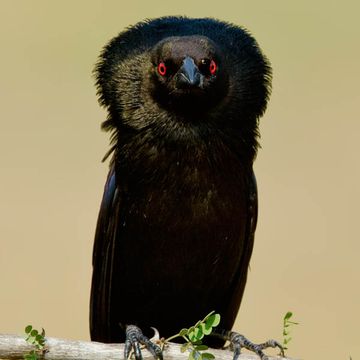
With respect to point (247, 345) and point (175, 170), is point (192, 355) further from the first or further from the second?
point (175, 170)

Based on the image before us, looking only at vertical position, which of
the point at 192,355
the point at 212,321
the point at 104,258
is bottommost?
the point at 192,355

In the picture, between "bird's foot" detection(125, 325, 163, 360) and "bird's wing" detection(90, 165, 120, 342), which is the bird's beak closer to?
"bird's wing" detection(90, 165, 120, 342)

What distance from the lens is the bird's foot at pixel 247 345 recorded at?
600cm

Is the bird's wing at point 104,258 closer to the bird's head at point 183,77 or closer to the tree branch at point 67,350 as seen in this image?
the bird's head at point 183,77

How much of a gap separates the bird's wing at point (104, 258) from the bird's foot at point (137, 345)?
574 millimetres

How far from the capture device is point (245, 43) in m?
6.89

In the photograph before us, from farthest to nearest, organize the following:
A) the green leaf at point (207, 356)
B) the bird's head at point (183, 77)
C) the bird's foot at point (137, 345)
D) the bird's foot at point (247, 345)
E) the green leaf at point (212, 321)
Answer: the bird's head at point (183, 77) < the bird's foot at point (247, 345) < the bird's foot at point (137, 345) < the green leaf at point (207, 356) < the green leaf at point (212, 321)

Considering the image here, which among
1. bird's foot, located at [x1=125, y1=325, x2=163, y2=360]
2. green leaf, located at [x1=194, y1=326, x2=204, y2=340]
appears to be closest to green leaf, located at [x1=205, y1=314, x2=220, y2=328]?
green leaf, located at [x1=194, y1=326, x2=204, y2=340]

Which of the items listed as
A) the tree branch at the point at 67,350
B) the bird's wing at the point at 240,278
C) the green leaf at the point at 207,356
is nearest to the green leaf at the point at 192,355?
the green leaf at the point at 207,356

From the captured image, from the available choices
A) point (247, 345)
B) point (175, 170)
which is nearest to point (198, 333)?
point (247, 345)

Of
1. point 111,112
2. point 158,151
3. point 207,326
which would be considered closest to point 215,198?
point 158,151

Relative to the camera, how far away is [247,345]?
6.46 meters

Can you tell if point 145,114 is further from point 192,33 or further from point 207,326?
point 207,326

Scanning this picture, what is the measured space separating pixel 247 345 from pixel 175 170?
125cm
